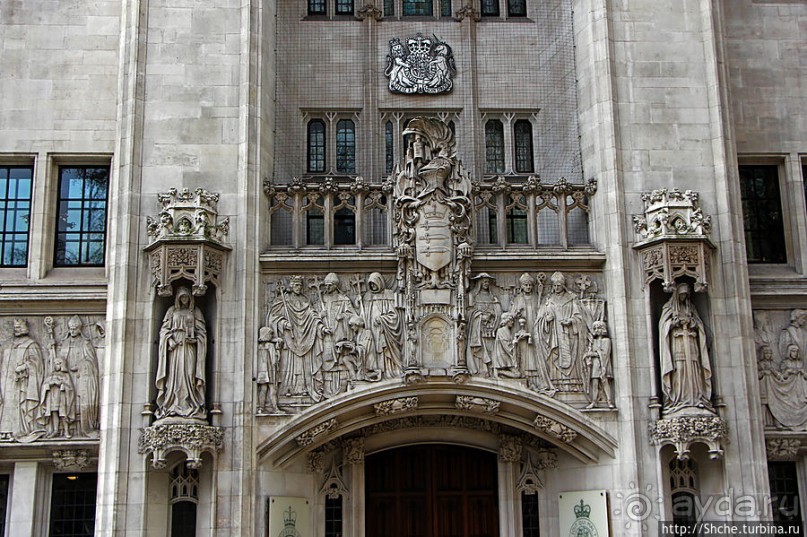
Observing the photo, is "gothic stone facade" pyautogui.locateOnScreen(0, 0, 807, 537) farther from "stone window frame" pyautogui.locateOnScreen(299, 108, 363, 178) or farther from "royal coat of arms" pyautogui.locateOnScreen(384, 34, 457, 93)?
"royal coat of arms" pyautogui.locateOnScreen(384, 34, 457, 93)

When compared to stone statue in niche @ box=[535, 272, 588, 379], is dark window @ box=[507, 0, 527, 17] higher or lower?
higher

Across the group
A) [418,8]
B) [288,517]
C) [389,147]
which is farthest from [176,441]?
[418,8]

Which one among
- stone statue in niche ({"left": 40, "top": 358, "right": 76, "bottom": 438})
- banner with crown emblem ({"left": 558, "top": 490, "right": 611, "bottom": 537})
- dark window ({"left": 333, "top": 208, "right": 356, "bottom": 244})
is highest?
dark window ({"left": 333, "top": 208, "right": 356, "bottom": 244})

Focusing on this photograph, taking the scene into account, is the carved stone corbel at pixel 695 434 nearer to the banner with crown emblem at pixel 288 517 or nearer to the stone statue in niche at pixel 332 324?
the stone statue in niche at pixel 332 324

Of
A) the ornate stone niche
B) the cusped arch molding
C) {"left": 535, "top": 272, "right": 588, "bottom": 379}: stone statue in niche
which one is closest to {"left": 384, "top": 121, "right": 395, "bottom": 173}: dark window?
the ornate stone niche

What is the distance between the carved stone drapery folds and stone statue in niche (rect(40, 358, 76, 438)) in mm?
9101

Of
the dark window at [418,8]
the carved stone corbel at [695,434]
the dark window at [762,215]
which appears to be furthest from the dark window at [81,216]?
the dark window at [762,215]

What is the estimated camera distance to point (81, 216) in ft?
56.5

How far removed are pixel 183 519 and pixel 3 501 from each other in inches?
122

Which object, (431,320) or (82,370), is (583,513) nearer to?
(431,320)

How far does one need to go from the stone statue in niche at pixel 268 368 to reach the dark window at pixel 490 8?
746 centimetres

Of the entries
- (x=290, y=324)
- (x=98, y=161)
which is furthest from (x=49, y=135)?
(x=290, y=324)

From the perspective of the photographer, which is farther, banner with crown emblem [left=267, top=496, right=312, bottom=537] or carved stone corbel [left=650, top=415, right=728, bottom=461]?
banner with crown emblem [left=267, top=496, right=312, bottom=537]

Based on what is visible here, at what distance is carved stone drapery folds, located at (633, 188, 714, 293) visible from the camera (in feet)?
50.9
